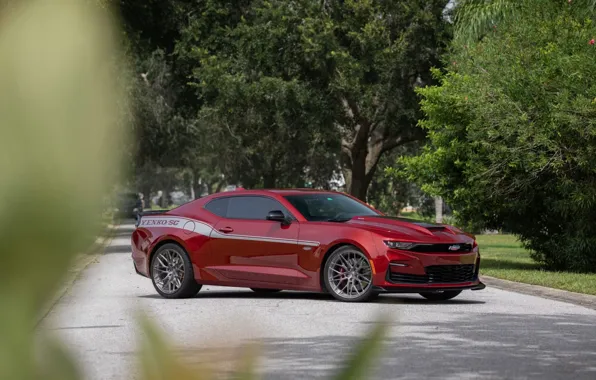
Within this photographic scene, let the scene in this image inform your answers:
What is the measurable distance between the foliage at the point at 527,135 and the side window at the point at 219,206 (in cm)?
664

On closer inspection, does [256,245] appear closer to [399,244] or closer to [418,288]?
[399,244]

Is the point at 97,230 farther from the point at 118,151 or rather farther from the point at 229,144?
the point at 229,144

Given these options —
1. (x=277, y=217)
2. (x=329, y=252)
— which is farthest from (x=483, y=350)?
(x=277, y=217)

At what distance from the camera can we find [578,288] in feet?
52.4

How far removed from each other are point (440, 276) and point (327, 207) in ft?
6.28

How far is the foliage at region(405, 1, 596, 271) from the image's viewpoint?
19500mm

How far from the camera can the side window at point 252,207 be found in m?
14.7

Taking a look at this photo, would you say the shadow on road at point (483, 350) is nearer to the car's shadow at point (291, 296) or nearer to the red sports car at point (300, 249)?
the red sports car at point (300, 249)

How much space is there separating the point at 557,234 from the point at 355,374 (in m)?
21.1

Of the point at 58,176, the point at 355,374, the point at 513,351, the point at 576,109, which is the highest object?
the point at 576,109

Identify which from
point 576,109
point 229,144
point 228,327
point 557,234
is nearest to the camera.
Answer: point 228,327

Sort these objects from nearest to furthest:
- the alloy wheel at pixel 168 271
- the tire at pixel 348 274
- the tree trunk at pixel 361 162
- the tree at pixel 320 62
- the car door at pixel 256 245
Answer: the tire at pixel 348 274
the car door at pixel 256 245
the alloy wheel at pixel 168 271
the tree at pixel 320 62
the tree trunk at pixel 361 162

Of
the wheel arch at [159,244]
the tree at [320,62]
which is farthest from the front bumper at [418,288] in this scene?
the tree at [320,62]

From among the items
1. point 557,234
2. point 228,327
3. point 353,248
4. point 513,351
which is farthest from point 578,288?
point 228,327
